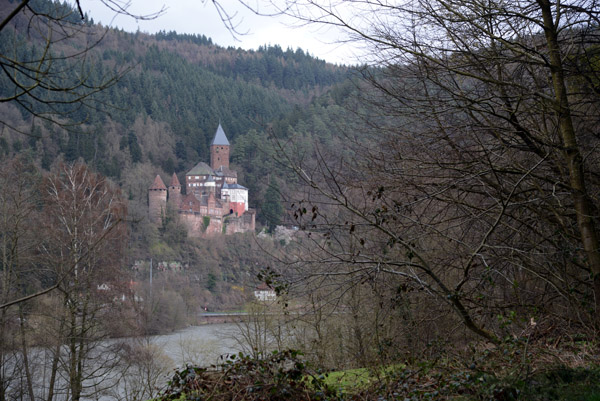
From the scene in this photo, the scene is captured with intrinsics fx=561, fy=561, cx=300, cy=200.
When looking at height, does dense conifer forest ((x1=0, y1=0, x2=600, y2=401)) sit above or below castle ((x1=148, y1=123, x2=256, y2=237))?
below

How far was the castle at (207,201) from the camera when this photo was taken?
6147 cm

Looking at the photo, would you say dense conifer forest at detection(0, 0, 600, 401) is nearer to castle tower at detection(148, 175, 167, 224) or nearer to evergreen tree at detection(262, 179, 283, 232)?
evergreen tree at detection(262, 179, 283, 232)

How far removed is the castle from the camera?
61469 mm

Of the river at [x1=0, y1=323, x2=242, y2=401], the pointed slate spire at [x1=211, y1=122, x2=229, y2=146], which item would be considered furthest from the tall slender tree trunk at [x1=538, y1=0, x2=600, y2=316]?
the pointed slate spire at [x1=211, y1=122, x2=229, y2=146]

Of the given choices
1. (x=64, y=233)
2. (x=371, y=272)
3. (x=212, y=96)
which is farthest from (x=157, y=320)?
(x=212, y=96)

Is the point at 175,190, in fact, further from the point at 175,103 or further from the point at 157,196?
the point at 175,103

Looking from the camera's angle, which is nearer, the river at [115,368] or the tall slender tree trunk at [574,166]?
the tall slender tree trunk at [574,166]

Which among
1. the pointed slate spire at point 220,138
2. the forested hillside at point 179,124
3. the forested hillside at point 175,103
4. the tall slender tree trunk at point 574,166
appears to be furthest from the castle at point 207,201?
the tall slender tree trunk at point 574,166

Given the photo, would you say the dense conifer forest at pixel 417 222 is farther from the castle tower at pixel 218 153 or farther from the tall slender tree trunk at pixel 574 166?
the castle tower at pixel 218 153

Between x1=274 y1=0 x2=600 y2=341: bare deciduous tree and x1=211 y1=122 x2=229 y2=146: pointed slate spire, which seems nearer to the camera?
x1=274 y1=0 x2=600 y2=341: bare deciduous tree

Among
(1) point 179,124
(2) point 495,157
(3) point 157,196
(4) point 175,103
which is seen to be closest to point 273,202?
(2) point 495,157

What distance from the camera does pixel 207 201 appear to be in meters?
65.8

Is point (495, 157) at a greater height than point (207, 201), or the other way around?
point (207, 201)

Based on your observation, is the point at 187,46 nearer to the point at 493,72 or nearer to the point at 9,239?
the point at 9,239
